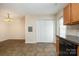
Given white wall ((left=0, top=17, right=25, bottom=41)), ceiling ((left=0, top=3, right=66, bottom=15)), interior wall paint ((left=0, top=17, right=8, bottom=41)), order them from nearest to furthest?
ceiling ((left=0, top=3, right=66, bottom=15)) → interior wall paint ((left=0, top=17, right=8, bottom=41)) → white wall ((left=0, top=17, right=25, bottom=41))

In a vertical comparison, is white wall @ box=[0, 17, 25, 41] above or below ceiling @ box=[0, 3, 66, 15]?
below

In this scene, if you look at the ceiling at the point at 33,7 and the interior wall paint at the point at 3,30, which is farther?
the interior wall paint at the point at 3,30

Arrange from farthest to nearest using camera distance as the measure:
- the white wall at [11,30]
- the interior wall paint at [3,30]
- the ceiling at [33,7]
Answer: the white wall at [11,30]
the interior wall paint at [3,30]
the ceiling at [33,7]

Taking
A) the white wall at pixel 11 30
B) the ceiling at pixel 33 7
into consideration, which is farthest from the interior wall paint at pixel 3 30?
the ceiling at pixel 33 7

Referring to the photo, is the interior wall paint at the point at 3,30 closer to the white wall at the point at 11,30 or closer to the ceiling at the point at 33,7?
the white wall at the point at 11,30

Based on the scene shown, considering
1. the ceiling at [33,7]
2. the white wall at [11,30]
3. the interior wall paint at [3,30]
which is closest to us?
A: the ceiling at [33,7]

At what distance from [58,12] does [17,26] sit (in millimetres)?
1297

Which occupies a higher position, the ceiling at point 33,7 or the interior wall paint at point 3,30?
the ceiling at point 33,7

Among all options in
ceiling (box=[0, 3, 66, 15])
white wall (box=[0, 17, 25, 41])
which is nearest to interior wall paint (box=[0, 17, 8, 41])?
white wall (box=[0, 17, 25, 41])

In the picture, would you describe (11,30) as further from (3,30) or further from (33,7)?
(33,7)

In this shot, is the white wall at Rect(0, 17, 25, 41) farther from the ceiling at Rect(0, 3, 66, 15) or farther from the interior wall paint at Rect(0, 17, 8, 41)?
the ceiling at Rect(0, 3, 66, 15)

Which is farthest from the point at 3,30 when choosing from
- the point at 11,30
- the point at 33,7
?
the point at 33,7

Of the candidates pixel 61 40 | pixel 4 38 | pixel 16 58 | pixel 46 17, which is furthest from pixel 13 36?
pixel 16 58

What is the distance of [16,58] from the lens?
2.54ft
